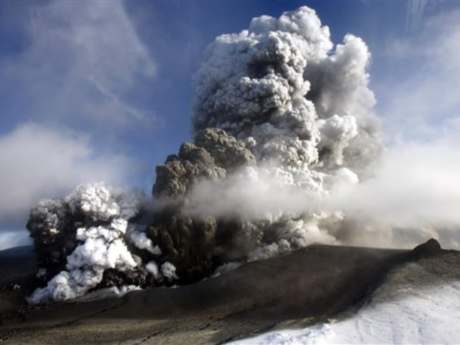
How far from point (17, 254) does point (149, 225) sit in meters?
39.6

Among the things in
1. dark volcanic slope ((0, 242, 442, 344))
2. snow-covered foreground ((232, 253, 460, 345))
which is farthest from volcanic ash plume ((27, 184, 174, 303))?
snow-covered foreground ((232, 253, 460, 345))

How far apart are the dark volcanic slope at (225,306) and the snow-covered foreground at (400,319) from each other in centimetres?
187

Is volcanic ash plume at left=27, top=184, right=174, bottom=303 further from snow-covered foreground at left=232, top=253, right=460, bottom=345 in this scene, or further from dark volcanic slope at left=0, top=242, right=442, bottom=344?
snow-covered foreground at left=232, top=253, right=460, bottom=345

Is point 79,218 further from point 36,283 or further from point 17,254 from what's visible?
point 17,254

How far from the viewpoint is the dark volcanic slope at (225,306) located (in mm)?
24281

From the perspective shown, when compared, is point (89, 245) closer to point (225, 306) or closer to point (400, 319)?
point (225, 306)

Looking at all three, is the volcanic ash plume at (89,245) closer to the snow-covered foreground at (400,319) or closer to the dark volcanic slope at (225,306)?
the dark volcanic slope at (225,306)

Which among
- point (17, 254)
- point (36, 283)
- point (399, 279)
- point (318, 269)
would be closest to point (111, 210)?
point (36, 283)

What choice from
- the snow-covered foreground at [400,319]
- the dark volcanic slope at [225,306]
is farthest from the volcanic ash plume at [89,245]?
the snow-covered foreground at [400,319]

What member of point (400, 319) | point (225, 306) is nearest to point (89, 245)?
point (225, 306)

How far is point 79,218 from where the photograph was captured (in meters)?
40.0

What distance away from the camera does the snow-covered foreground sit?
1947cm

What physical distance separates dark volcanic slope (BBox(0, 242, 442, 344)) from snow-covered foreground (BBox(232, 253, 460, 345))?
1871 millimetres

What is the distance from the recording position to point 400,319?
70.2ft
